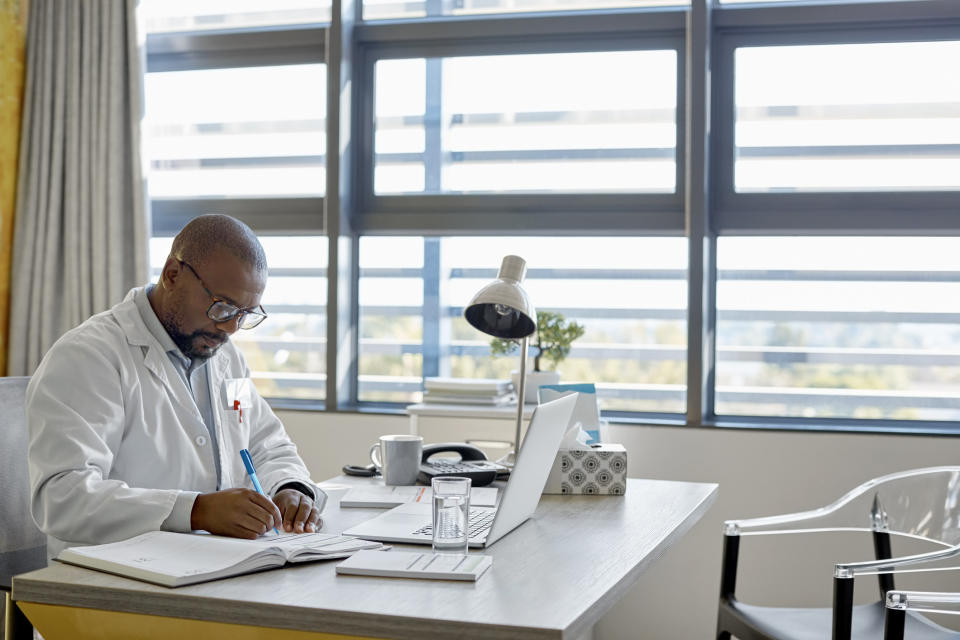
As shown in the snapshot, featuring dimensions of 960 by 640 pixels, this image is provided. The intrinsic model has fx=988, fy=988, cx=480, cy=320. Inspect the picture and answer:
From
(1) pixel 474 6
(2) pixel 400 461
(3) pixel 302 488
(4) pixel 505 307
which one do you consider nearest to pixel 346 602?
(3) pixel 302 488

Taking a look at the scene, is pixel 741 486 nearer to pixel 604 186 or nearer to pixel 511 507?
pixel 604 186

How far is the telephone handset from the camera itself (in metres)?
2.25

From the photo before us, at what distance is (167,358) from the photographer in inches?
81.8

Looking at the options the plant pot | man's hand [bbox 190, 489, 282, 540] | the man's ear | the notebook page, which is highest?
the man's ear

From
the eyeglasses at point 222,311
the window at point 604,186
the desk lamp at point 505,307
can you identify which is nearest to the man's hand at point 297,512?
the eyeglasses at point 222,311

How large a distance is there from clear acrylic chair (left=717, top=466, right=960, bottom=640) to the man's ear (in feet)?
4.53

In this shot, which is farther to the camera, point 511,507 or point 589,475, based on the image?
point 589,475

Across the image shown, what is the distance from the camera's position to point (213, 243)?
2027mm

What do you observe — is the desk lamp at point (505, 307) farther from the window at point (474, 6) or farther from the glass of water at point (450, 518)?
the window at point (474, 6)

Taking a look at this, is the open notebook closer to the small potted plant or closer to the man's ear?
the man's ear

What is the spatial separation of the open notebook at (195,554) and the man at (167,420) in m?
0.08

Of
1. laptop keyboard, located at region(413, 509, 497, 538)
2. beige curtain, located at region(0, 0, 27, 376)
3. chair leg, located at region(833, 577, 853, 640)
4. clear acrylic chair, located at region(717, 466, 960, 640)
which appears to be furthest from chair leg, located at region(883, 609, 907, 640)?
beige curtain, located at region(0, 0, 27, 376)

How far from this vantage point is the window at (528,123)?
380 centimetres

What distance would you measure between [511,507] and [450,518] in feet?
0.48
